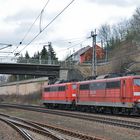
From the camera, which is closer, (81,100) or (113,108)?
(113,108)

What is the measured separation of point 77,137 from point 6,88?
109 m

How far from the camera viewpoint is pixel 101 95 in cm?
3841

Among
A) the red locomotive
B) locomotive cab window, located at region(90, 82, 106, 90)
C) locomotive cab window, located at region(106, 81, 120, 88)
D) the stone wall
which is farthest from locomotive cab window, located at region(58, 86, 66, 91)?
the stone wall

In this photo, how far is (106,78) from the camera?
3772 centimetres

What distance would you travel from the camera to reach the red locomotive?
32406mm

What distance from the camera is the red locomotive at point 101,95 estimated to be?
32.4m

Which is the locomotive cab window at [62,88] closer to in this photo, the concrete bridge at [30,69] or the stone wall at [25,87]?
the concrete bridge at [30,69]

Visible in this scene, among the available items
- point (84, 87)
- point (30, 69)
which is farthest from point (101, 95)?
point (30, 69)

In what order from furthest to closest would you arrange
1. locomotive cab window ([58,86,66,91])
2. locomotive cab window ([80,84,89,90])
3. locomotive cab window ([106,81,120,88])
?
locomotive cab window ([58,86,66,91]), locomotive cab window ([80,84,89,90]), locomotive cab window ([106,81,120,88])

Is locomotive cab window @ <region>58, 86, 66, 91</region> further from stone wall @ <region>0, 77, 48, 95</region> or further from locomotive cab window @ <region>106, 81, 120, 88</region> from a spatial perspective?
stone wall @ <region>0, 77, 48, 95</region>

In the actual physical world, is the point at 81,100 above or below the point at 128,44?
below

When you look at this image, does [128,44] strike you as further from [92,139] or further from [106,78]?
[92,139]

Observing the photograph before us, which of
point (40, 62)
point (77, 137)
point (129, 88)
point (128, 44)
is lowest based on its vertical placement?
point (77, 137)

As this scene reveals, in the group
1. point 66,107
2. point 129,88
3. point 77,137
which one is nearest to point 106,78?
point 129,88
